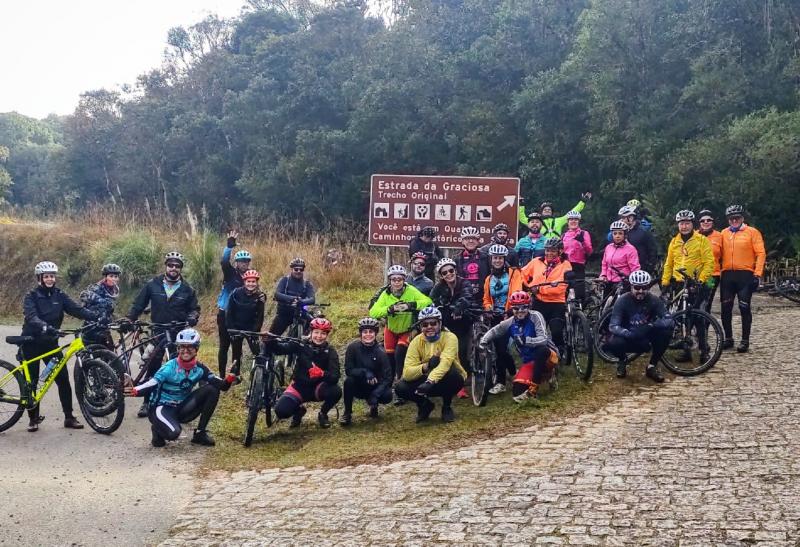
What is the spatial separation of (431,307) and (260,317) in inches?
111

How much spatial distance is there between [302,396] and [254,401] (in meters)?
0.58

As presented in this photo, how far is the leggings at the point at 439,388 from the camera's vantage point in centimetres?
859

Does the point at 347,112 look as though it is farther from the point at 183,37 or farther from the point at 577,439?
the point at 577,439

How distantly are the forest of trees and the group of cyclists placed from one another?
7.07m

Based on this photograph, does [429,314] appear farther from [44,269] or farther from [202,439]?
[44,269]

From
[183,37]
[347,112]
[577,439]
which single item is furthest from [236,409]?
[183,37]

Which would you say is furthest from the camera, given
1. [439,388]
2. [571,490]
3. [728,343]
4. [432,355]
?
[728,343]

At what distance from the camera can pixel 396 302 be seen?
937 centimetres

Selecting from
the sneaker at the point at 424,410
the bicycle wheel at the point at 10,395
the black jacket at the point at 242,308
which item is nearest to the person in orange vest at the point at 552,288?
the sneaker at the point at 424,410

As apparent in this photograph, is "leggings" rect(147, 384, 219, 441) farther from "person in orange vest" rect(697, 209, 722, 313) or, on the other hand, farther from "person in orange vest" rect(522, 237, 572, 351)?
"person in orange vest" rect(697, 209, 722, 313)

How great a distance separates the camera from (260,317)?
10492 mm

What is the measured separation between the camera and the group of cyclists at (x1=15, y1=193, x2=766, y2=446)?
8.61 metres

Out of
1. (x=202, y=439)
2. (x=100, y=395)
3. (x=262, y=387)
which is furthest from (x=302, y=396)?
(x=100, y=395)

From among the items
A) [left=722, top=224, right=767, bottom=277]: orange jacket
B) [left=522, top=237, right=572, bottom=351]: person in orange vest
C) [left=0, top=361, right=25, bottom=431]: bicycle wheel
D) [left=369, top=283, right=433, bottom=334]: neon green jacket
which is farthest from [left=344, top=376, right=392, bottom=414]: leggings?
[left=722, top=224, right=767, bottom=277]: orange jacket
